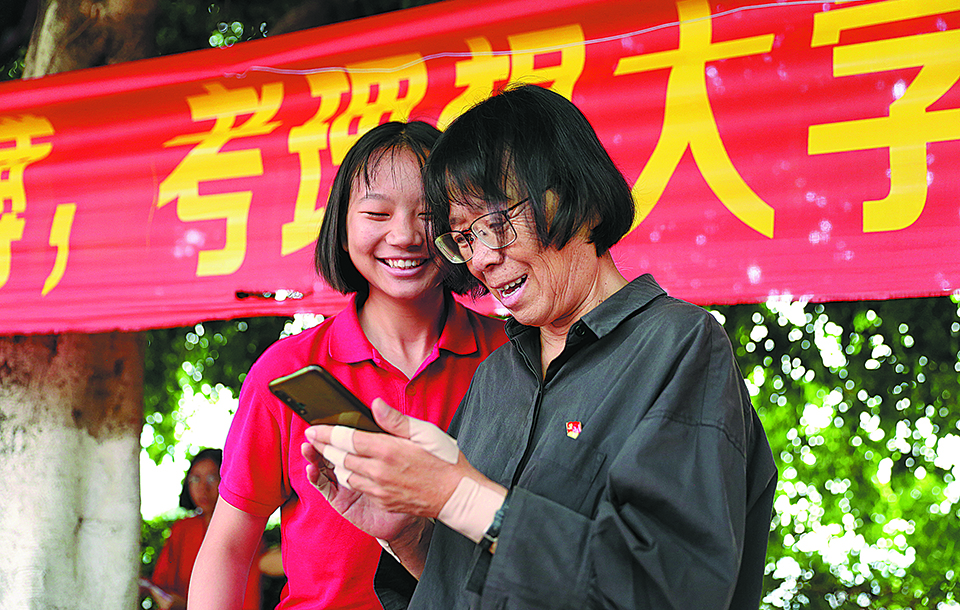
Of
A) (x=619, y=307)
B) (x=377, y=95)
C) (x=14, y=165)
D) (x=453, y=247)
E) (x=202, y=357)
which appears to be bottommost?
(x=202, y=357)

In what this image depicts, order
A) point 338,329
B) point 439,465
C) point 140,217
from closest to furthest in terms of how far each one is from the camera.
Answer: point 439,465
point 338,329
point 140,217

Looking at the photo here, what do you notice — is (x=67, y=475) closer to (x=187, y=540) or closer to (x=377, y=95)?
(x=187, y=540)

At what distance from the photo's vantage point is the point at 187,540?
4.32 meters

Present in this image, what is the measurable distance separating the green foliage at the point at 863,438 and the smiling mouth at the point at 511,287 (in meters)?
3.38

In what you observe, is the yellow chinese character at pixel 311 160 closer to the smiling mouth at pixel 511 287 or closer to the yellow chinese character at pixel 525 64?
the yellow chinese character at pixel 525 64

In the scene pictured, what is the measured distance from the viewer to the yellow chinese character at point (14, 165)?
271 centimetres

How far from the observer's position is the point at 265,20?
4570mm

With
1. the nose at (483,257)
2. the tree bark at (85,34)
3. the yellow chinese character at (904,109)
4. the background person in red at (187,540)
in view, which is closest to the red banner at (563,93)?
the yellow chinese character at (904,109)

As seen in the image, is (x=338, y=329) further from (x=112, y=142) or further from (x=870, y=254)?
(x=112, y=142)

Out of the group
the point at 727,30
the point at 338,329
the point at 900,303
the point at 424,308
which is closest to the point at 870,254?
the point at 727,30

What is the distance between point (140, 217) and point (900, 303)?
11.9 ft

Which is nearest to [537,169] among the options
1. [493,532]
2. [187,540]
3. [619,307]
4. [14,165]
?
[619,307]

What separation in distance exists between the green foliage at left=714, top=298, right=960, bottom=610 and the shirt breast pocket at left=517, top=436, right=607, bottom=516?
138 inches

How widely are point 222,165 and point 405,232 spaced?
3.93 ft
